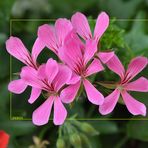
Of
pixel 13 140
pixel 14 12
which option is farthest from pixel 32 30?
pixel 13 140

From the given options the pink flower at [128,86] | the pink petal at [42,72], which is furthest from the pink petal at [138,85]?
the pink petal at [42,72]

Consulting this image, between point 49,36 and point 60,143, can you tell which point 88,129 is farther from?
point 49,36

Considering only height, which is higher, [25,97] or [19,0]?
[19,0]

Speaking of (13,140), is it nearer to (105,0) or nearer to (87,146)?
(87,146)

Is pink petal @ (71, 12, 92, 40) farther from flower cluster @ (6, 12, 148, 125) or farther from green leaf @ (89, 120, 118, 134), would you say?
green leaf @ (89, 120, 118, 134)

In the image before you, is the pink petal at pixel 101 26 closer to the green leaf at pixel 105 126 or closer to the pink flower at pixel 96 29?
the pink flower at pixel 96 29

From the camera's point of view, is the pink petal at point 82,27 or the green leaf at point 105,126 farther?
the green leaf at point 105,126

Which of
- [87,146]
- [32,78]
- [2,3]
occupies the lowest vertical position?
[87,146]

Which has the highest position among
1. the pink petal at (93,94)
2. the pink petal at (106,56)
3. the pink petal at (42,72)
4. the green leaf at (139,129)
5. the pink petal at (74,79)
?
the pink petal at (106,56)
